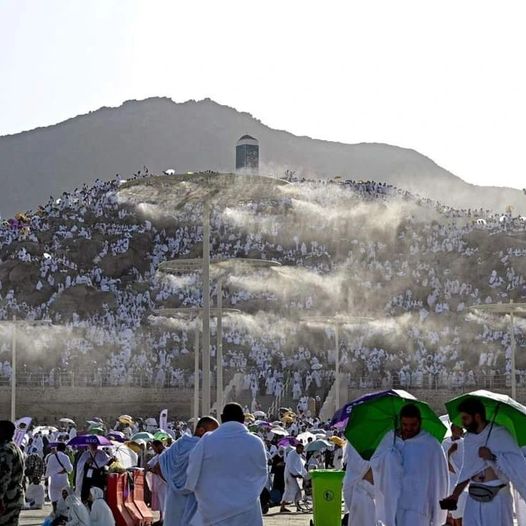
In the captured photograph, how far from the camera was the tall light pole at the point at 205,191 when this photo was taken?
20000mm

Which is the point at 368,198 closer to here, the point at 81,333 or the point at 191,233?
the point at 191,233

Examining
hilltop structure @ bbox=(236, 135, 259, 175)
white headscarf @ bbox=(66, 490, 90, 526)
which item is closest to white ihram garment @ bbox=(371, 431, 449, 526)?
white headscarf @ bbox=(66, 490, 90, 526)

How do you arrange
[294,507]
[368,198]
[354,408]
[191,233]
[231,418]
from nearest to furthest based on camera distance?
[231,418]
[354,408]
[294,507]
[368,198]
[191,233]

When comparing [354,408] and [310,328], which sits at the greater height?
[354,408]

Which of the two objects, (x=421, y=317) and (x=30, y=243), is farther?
(x=30, y=243)

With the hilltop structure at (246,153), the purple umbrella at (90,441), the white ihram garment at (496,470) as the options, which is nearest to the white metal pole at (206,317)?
the purple umbrella at (90,441)

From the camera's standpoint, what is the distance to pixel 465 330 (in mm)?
62406

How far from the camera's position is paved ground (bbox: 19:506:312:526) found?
19.0 m

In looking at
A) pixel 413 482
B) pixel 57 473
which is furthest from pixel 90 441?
pixel 413 482

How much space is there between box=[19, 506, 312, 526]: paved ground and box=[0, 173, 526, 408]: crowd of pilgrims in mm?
22144

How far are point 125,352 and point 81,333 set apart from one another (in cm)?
404

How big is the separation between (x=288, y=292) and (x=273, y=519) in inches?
1956

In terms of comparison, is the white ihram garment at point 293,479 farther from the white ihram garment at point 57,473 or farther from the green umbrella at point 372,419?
the green umbrella at point 372,419

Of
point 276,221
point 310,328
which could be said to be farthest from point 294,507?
point 276,221
